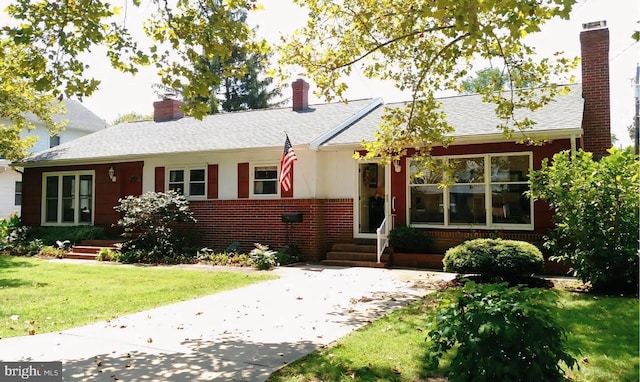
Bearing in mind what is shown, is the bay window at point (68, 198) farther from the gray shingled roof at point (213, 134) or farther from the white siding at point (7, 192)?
the white siding at point (7, 192)

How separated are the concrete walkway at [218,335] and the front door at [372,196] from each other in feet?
17.5

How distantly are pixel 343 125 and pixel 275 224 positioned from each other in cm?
392

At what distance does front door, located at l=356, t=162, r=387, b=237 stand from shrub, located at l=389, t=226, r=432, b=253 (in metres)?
1.85

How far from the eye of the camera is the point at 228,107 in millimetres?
36875

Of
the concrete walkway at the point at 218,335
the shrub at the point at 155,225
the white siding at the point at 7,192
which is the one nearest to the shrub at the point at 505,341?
the concrete walkway at the point at 218,335

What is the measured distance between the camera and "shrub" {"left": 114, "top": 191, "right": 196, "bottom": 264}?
1385cm

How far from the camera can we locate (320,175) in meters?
13.9

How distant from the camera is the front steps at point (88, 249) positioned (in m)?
14.7

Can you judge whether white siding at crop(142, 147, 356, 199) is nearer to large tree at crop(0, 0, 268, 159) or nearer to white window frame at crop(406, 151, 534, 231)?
white window frame at crop(406, 151, 534, 231)

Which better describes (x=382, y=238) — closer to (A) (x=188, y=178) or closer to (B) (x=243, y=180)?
(B) (x=243, y=180)

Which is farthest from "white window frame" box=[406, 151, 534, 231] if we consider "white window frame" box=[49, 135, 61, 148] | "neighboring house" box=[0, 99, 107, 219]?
"white window frame" box=[49, 135, 61, 148]

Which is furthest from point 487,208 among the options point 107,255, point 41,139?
point 41,139

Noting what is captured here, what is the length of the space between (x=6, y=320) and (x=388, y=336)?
16.7 ft

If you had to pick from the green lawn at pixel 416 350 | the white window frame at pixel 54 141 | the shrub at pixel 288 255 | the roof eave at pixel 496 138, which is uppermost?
the white window frame at pixel 54 141
